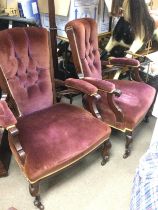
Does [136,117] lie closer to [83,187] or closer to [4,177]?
[83,187]

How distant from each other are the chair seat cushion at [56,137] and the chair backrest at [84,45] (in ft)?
1.44

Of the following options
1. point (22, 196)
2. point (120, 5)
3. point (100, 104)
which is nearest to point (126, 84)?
point (100, 104)

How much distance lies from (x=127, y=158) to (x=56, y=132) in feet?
2.46

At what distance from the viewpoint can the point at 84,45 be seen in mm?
1906

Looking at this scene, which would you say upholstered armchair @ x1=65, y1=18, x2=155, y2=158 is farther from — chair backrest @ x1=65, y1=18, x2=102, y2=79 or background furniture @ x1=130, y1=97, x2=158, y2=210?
background furniture @ x1=130, y1=97, x2=158, y2=210

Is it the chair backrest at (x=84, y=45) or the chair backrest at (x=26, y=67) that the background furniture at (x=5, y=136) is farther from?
the chair backrest at (x=84, y=45)

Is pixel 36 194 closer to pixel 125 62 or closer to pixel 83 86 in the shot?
pixel 83 86

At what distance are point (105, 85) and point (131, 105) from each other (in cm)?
29

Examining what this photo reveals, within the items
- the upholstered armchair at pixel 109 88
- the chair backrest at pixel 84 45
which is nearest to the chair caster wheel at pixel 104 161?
the upholstered armchair at pixel 109 88

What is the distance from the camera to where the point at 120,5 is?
86.9 inches

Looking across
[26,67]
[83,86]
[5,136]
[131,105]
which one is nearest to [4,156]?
[5,136]

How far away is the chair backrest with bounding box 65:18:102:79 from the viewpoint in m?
1.83

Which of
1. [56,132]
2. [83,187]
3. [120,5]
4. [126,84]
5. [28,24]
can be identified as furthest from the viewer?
[120,5]

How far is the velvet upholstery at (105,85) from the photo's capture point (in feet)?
5.64
